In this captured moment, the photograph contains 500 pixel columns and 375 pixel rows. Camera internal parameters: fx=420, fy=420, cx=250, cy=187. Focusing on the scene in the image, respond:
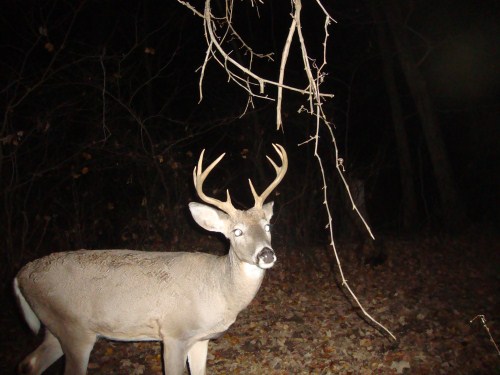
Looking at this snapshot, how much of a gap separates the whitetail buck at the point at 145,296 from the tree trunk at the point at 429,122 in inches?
334

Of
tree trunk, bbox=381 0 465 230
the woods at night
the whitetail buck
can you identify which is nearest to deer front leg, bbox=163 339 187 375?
the whitetail buck

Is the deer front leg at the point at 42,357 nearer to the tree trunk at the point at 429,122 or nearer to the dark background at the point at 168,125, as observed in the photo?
the dark background at the point at 168,125

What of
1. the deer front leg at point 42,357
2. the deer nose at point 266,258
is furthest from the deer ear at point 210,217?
the deer front leg at point 42,357

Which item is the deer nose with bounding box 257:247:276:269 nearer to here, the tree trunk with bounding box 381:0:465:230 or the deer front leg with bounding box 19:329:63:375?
the deer front leg with bounding box 19:329:63:375

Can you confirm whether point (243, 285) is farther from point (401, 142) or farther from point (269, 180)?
point (401, 142)

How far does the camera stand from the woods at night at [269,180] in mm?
5488

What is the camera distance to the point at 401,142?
1216cm

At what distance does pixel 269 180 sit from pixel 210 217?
6.48 m

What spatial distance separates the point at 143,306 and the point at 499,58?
13472 mm

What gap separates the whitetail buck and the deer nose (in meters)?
0.01

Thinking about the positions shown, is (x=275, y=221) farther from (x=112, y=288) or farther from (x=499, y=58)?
(x=499, y=58)

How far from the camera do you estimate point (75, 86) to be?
302 inches

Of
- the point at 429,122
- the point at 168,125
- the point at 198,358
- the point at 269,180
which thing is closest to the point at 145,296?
the point at 198,358

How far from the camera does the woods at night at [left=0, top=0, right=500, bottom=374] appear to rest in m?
5.49
